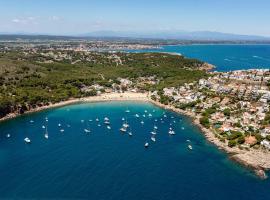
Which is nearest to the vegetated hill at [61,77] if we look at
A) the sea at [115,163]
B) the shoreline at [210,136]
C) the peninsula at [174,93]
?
the peninsula at [174,93]

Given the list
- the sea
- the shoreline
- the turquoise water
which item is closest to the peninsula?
the shoreline

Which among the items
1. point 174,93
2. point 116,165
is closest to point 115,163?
point 116,165

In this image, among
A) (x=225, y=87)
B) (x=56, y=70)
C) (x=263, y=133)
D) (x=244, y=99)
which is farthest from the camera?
(x=56, y=70)

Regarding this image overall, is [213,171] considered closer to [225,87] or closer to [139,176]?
[139,176]

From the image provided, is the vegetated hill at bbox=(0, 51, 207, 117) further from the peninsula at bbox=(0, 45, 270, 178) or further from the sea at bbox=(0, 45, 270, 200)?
the sea at bbox=(0, 45, 270, 200)

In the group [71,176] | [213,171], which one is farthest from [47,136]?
[213,171]

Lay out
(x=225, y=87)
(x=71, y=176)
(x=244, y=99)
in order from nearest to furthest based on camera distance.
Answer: (x=71, y=176) → (x=244, y=99) → (x=225, y=87)
